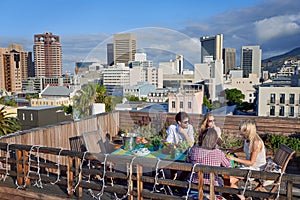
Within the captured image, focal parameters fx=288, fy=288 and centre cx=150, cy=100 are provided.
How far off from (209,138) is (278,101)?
119ft

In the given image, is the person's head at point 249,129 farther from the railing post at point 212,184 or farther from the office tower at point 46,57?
the office tower at point 46,57

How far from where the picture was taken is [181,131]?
2.60m

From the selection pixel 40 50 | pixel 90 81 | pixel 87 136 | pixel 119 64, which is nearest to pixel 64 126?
pixel 87 136

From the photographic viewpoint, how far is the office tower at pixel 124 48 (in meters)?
2.29

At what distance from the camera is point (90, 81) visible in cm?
262

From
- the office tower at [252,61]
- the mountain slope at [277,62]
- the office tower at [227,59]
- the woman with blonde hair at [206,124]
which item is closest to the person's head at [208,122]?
the woman with blonde hair at [206,124]

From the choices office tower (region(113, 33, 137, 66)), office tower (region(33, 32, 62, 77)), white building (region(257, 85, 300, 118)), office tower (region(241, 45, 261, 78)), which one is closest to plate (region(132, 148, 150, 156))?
office tower (region(113, 33, 137, 66))

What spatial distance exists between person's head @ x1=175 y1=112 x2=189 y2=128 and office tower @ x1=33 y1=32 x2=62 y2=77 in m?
142

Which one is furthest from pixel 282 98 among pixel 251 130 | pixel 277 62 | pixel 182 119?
pixel 277 62

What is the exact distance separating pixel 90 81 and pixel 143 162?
0.90 m

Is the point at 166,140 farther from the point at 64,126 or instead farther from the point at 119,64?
the point at 64,126

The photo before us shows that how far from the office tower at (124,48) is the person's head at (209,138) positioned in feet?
2.78

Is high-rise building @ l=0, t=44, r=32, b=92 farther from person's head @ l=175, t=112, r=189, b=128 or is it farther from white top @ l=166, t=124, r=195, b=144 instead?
person's head @ l=175, t=112, r=189, b=128

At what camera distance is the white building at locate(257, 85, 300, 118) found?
1325 inches
